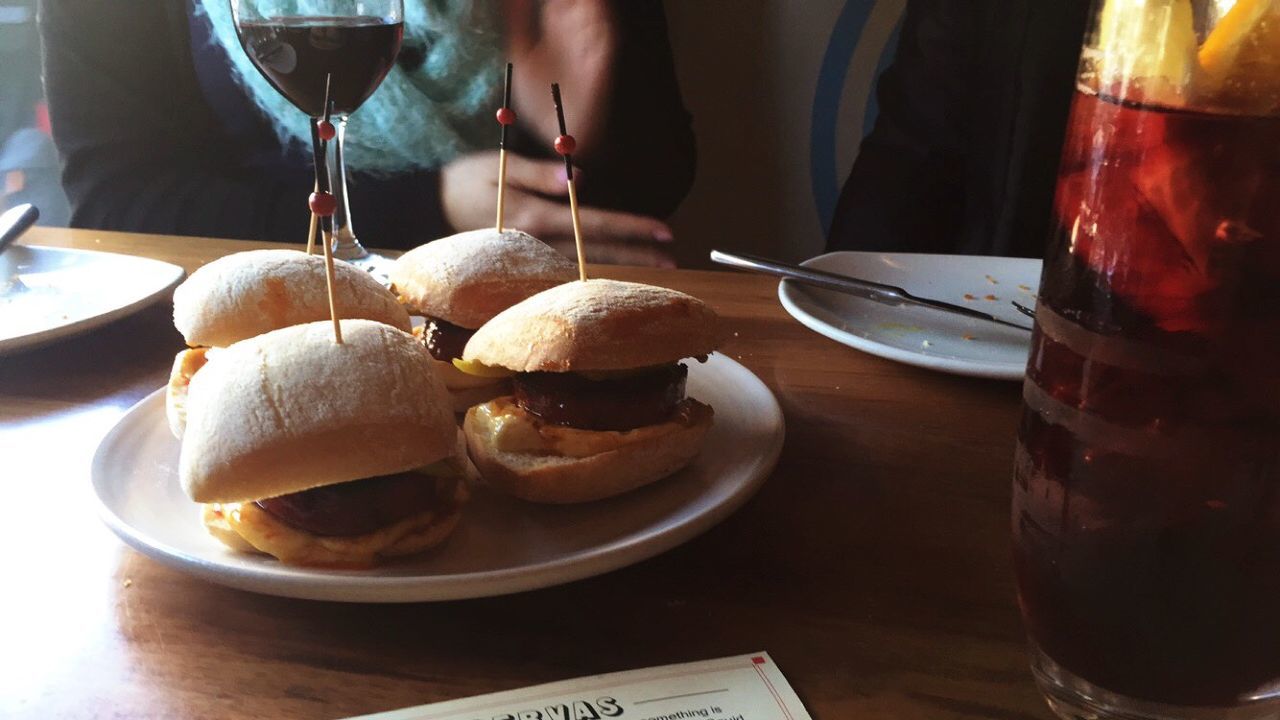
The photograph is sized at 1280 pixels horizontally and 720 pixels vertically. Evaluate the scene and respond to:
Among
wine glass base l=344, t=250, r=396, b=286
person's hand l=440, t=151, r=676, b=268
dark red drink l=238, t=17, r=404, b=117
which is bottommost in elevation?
person's hand l=440, t=151, r=676, b=268

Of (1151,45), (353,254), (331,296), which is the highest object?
(1151,45)

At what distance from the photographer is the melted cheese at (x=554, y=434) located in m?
0.91

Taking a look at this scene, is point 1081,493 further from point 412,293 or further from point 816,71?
point 816,71

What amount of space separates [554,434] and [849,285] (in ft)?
1.99

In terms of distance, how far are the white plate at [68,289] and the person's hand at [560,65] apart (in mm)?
1377

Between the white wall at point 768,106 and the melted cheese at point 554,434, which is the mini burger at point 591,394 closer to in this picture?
the melted cheese at point 554,434

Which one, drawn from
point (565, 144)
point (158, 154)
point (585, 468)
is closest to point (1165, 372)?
point (585, 468)

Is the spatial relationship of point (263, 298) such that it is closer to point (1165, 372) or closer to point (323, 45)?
point (323, 45)

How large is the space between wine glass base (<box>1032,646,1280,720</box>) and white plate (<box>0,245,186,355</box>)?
1198mm

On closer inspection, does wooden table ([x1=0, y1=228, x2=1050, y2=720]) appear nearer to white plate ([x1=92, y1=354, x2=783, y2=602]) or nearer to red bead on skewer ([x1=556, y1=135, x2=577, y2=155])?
white plate ([x1=92, y1=354, x2=783, y2=602])

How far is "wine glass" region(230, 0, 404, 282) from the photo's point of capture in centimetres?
139

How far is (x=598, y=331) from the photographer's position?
35.5 inches

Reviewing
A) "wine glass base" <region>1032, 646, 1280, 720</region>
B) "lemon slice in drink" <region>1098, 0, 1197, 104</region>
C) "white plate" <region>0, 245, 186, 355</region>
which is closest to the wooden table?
"wine glass base" <region>1032, 646, 1280, 720</region>

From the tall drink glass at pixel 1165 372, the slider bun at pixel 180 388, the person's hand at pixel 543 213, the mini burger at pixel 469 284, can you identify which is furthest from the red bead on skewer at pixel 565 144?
the person's hand at pixel 543 213
